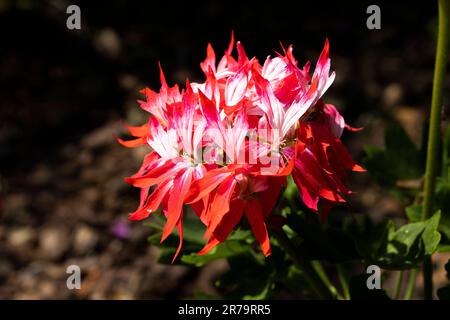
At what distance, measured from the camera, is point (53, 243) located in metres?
2.46

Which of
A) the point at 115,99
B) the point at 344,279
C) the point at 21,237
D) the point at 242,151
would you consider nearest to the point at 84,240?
the point at 21,237

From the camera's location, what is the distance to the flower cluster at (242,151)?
1048 millimetres

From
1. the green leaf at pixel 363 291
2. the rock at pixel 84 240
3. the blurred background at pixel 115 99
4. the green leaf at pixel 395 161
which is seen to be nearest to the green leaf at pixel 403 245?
the green leaf at pixel 363 291

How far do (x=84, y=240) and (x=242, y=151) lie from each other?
5.17ft

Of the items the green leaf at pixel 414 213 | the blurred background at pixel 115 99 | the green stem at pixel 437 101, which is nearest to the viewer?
the green stem at pixel 437 101

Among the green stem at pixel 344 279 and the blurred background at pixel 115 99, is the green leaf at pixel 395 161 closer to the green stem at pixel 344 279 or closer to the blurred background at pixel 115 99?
the green stem at pixel 344 279

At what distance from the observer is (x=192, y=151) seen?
3.62 feet

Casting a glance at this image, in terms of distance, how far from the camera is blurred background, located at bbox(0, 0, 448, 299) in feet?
7.91

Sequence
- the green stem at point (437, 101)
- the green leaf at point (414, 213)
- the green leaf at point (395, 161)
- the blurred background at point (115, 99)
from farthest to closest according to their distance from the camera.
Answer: the blurred background at point (115, 99) < the green leaf at point (395, 161) < the green leaf at point (414, 213) < the green stem at point (437, 101)

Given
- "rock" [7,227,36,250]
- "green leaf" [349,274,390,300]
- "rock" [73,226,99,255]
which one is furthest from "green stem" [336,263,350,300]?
"rock" [7,227,36,250]

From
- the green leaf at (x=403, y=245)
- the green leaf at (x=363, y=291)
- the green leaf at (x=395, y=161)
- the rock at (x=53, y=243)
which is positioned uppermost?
the green leaf at (x=395, y=161)

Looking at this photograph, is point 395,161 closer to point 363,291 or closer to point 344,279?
point 344,279

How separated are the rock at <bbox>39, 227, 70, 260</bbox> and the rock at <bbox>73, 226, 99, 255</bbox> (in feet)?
0.12
